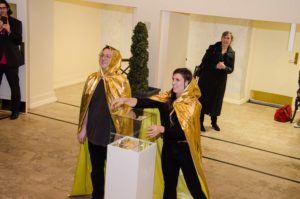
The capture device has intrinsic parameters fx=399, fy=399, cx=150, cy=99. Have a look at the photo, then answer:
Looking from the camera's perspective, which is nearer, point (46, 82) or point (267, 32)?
point (46, 82)

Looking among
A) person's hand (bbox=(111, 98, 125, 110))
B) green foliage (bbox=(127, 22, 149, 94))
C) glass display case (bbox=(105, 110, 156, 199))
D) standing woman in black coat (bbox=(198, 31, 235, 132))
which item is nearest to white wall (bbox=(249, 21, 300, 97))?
standing woman in black coat (bbox=(198, 31, 235, 132))

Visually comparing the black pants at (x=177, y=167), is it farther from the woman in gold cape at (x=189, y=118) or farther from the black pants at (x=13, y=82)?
the black pants at (x=13, y=82)

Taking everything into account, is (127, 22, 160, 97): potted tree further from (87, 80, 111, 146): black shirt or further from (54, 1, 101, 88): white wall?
(54, 1, 101, 88): white wall

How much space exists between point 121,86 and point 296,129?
454 centimetres

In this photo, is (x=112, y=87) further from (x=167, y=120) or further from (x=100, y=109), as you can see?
(x=167, y=120)

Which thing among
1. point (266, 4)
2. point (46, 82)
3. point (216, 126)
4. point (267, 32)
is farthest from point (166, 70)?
point (267, 32)

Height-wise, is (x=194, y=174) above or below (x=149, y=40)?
below

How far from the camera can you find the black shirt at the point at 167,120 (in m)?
3.24

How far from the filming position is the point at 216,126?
655 centimetres

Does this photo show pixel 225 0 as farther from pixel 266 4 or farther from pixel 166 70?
pixel 166 70

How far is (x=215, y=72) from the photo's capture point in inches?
244

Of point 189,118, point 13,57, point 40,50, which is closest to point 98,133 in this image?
point 189,118

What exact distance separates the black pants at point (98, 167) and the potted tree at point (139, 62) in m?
2.15

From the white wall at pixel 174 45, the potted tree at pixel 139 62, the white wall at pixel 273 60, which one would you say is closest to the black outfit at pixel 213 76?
the white wall at pixel 174 45
